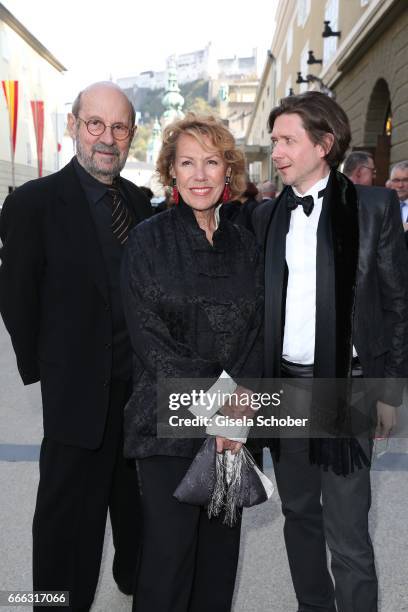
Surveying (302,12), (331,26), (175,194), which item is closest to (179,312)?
(175,194)

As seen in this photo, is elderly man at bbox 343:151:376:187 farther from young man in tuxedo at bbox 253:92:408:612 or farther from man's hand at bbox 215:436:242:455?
man's hand at bbox 215:436:242:455

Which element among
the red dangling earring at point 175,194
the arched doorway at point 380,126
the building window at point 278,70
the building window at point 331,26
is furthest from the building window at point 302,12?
the red dangling earring at point 175,194

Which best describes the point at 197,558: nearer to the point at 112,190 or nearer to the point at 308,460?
the point at 308,460

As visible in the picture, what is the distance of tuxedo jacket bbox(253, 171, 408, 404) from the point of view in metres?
2.21

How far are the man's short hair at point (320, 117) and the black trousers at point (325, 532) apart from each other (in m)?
1.20

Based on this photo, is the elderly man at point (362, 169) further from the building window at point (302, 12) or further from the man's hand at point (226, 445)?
the building window at point (302, 12)

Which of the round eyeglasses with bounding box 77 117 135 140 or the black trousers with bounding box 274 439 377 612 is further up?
the round eyeglasses with bounding box 77 117 135 140

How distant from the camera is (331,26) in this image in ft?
53.7

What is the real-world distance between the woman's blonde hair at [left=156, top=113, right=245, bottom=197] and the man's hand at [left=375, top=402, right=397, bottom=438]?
103 cm

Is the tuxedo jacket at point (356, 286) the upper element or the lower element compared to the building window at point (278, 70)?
lower

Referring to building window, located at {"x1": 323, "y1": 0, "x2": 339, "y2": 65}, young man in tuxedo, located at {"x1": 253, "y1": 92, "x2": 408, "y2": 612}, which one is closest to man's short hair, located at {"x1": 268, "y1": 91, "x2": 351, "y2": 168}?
young man in tuxedo, located at {"x1": 253, "y1": 92, "x2": 408, "y2": 612}

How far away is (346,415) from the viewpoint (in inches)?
90.9

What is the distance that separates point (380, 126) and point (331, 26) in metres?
5.04

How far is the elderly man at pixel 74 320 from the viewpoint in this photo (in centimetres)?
234
